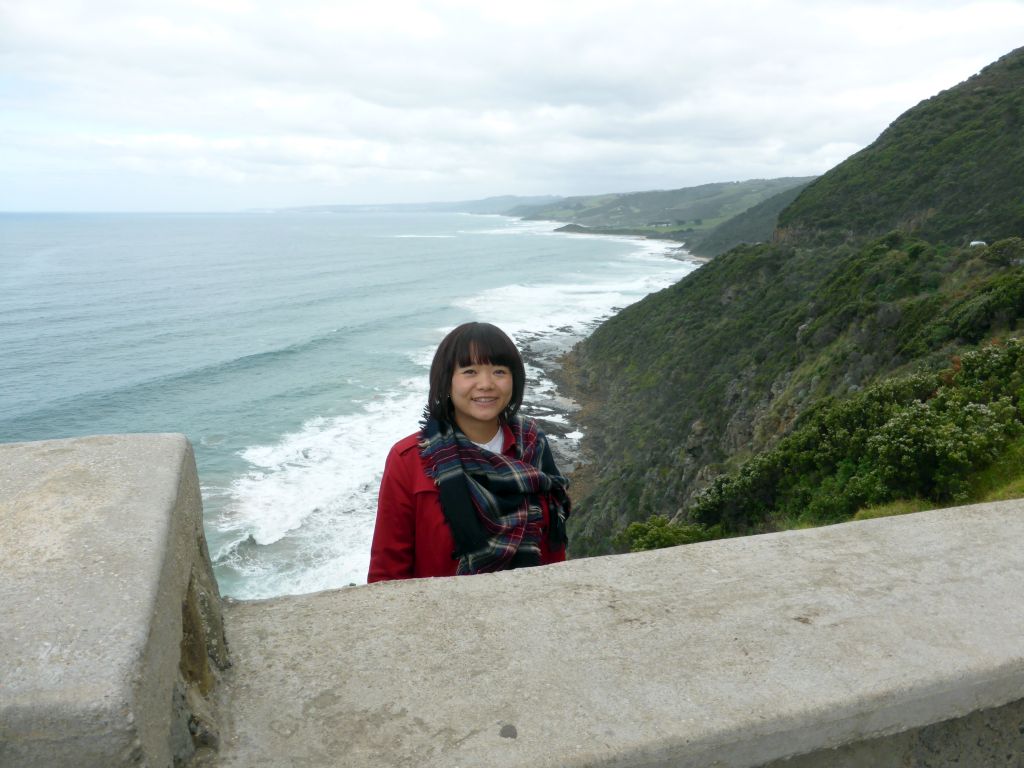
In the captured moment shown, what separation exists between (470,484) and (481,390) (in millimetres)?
389

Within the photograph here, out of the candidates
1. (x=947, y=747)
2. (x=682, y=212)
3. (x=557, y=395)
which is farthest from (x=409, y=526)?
(x=682, y=212)

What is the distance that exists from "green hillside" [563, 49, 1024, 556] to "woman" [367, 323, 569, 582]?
3.78 meters

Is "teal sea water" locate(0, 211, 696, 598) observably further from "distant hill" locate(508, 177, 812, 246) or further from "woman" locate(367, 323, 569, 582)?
"distant hill" locate(508, 177, 812, 246)

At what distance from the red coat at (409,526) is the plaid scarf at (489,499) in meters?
0.05

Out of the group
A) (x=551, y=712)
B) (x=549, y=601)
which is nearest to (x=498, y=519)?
(x=549, y=601)

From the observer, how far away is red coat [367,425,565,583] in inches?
106

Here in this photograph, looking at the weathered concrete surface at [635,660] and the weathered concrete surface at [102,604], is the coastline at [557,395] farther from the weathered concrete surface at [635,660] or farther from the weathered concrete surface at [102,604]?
the weathered concrete surface at [102,604]

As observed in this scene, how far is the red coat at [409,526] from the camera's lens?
268 cm

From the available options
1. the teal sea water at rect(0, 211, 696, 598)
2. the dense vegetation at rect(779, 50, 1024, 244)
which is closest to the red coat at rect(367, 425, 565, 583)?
the teal sea water at rect(0, 211, 696, 598)

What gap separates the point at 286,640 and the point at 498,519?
0.91 metres

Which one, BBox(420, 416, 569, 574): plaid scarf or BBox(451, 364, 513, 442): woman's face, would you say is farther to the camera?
BBox(451, 364, 513, 442): woman's face

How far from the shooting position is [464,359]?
290cm

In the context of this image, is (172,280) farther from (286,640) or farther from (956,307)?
(286,640)

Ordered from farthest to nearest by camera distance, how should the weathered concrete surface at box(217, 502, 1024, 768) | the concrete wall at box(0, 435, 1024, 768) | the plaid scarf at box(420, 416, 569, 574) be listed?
the plaid scarf at box(420, 416, 569, 574)
the weathered concrete surface at box(217, 502, 1024, 768)
the concrete wall at box(0, 435, 1024, 768)
